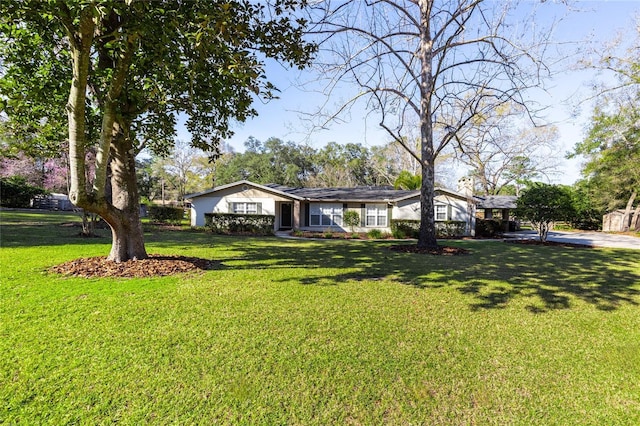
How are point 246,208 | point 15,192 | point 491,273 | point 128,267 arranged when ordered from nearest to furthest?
point 128,267 < point 491,273 < point 246,208 < point 15,192

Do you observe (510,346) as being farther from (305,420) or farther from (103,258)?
(103,258)

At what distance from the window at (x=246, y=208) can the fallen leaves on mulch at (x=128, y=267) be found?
42.0 feet

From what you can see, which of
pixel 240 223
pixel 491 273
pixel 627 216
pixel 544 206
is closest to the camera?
pixel 491 273

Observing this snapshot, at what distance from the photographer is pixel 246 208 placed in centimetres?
2086

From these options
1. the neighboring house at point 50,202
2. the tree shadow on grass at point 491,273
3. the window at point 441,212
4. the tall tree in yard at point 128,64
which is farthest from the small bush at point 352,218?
the neighboring house at point 50,202

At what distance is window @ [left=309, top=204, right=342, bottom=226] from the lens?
69.9 ft

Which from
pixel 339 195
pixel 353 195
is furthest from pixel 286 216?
pixel 353 195

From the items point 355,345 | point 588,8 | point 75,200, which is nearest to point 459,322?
point 355,345

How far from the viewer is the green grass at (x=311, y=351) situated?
2.63 metres

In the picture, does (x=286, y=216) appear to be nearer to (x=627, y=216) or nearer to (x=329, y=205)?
(x=329, y=205)

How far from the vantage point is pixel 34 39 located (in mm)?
6449

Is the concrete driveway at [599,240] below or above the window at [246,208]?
below

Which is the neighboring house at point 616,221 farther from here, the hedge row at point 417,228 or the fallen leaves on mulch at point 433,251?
the fallen leaves on mulch at point 433,251

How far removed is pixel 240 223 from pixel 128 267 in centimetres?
1216
